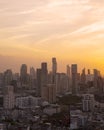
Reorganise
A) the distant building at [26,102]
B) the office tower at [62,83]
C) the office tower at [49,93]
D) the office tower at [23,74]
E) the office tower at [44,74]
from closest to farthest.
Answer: the distant building at [26,102]
the office tower at [49,93]
the office tower at [44,74]
the office tower at [62,83]
the office tower at [23,74]

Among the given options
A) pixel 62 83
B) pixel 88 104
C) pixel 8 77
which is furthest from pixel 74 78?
pixel 88 104

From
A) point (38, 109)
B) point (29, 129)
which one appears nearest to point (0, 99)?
point (38, 109)

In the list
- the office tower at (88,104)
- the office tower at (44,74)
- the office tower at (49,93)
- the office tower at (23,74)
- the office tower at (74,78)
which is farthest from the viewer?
the office tower at (23,74)

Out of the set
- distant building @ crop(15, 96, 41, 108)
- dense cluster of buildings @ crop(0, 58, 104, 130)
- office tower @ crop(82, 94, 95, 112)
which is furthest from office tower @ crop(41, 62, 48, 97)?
office tower @ crop(82, 94, 95, 112)

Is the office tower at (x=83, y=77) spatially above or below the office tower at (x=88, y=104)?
above

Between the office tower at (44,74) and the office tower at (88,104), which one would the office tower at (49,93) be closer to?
the office tower at (44,74)

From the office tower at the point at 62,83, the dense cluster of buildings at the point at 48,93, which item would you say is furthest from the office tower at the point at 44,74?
the office tower at the point at 62,83

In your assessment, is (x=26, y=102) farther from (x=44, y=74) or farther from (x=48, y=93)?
(x=44, y=74)

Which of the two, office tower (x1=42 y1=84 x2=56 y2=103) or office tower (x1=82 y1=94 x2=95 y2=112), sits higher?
office tower (x1=42 y1=84 x2=56 y2=103)

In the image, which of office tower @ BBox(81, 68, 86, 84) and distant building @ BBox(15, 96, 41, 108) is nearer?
distant building @ BBox(15, 96, 41, 108)

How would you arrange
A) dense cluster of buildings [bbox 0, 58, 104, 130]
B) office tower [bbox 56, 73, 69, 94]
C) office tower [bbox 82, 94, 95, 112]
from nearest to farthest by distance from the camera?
dense cluster of buildings [bbox 0, 58, 104, 130] → office tower [bbox 82, 94, 95, 112] → office tower [bbox 56, 73, 69, 94]

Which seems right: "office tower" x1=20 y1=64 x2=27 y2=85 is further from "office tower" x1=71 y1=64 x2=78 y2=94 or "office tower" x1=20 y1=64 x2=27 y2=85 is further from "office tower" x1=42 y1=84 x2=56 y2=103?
"office tower" x1=42 y1=84 x2=56 y2=103
